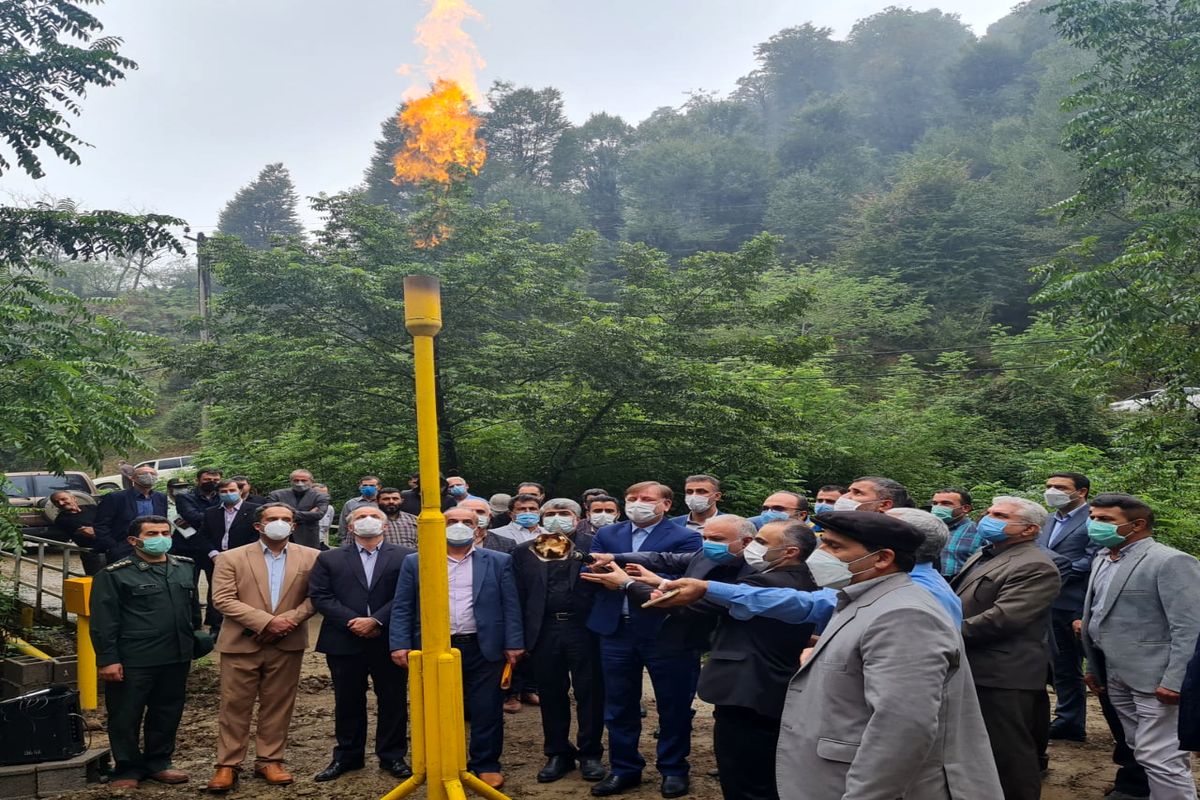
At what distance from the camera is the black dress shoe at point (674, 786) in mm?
6320

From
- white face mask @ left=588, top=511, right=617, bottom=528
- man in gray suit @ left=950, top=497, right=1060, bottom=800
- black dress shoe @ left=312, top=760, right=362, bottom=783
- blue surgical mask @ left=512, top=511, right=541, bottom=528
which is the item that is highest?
white face mask @ left=588, top=511, right=617, bottom=528

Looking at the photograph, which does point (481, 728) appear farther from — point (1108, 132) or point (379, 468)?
point (1108, 132)

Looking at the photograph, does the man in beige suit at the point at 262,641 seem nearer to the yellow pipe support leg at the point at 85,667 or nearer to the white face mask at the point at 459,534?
the white face mask at the point at 459,534

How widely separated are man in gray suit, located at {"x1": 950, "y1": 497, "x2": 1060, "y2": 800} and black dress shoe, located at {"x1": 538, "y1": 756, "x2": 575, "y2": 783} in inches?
118

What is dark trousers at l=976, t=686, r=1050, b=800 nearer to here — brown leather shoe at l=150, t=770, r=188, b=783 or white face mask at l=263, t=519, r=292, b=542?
white face mask at l=263, t=519, r=292, b=542

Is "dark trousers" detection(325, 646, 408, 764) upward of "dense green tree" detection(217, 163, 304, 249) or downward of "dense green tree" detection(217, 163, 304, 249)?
downward

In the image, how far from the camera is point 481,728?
22.1 ft

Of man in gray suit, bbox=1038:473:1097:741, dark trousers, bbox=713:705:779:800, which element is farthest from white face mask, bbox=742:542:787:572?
man in gray suit, bbox=1038:473:1097:741

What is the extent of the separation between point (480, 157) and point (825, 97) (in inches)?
2448

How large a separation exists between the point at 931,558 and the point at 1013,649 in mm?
1641

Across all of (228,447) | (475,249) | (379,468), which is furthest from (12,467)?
(475,249)

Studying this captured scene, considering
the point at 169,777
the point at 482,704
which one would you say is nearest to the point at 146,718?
the point at 169,777

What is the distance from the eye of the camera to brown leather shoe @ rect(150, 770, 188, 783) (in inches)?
270

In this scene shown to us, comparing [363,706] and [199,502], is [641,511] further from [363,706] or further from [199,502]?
[199,502]
